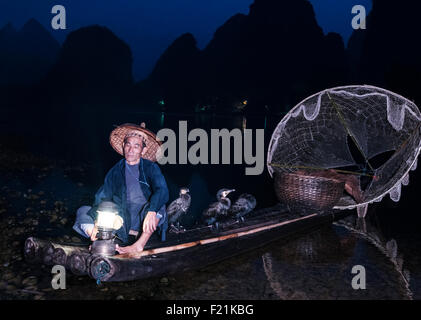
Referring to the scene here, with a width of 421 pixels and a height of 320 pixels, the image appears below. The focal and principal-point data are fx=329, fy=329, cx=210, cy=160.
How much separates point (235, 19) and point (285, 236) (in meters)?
172

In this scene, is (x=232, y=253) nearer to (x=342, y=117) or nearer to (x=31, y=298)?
(x=31, y=298)

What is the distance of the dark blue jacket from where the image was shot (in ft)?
15.2

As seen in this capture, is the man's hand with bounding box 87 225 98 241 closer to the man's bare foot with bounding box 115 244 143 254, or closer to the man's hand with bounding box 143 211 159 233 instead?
the man's bare foot with bounding box 115 244 143 254

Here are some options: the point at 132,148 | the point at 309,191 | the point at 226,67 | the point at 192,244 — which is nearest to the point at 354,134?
the point at 309,191

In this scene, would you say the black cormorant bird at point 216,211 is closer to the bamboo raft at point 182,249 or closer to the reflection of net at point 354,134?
the bamboo raft at point 182,249

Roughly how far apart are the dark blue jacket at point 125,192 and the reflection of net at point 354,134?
A: 3.77 m

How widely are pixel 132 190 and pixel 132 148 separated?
0.63 metres

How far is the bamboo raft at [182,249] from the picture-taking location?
392cm

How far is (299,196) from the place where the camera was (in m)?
6.97
